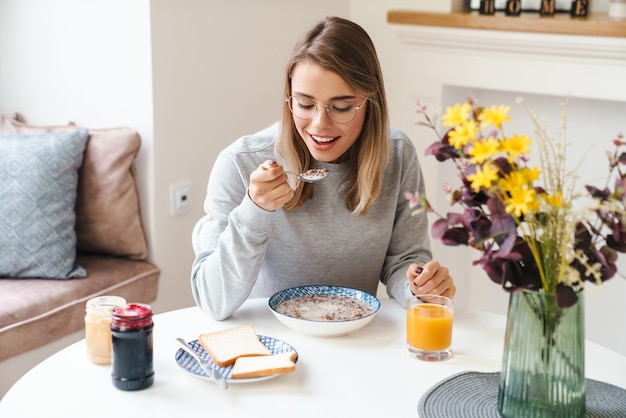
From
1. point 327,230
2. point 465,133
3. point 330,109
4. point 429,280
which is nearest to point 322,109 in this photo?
point 330,109

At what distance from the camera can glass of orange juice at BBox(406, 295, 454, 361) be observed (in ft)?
4.90

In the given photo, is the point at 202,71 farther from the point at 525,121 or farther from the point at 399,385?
the point at 399,385

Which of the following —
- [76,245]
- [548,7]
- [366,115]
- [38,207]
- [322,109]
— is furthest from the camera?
[548,7]

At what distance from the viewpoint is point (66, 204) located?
255 centimetres

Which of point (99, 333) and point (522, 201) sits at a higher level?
point (522, 201)

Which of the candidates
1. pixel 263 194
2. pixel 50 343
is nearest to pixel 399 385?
pixel 263 194

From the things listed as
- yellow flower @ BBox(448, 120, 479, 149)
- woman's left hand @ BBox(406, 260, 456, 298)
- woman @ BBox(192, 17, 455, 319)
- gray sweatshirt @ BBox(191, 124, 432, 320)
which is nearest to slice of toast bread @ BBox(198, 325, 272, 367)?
woman @ BBox(192, 17, 455, 319)

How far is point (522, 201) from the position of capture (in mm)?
1134

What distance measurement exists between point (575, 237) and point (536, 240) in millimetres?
58

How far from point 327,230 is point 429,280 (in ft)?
1.00

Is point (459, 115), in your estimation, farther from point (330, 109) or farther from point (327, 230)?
point (327, 230)

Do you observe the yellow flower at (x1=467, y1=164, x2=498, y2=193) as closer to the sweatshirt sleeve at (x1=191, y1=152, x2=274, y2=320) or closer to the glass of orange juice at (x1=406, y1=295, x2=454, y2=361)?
the glass of orange juice at (x1=406, y1=295, x2=454, y2=361)

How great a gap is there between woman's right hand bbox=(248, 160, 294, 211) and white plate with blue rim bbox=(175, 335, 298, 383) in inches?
9.9

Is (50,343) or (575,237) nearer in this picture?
(575,237)
